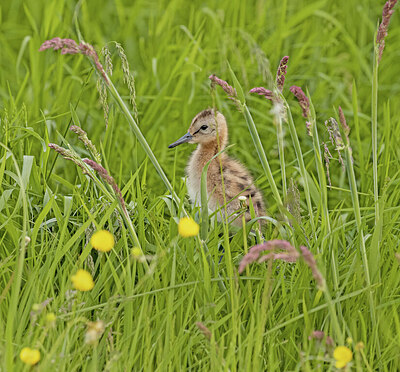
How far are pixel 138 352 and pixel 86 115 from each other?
2.45m

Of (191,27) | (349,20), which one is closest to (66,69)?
(191,27)

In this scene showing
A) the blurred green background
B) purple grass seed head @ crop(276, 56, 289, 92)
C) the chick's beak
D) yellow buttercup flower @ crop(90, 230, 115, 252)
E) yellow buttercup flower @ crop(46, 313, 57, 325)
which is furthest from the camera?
the blurred green background

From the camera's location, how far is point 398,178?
14.0ft

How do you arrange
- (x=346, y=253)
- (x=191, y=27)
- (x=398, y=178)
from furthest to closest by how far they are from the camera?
(x=191, y=27)
(x=398, y=178)
(x=346, y=253)

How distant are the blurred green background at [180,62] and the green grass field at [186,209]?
0.07 feet

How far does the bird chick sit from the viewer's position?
4.47 meters

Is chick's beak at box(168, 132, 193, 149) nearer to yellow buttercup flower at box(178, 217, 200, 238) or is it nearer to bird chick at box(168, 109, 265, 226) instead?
bird chick at box(168, 109, 265, 226)

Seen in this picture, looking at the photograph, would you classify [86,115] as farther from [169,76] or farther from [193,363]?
[193,363]

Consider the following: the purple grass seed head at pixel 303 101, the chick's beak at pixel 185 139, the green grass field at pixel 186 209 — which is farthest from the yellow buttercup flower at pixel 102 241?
the chick's beak at pixel 185 139

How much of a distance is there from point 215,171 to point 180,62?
1238mm

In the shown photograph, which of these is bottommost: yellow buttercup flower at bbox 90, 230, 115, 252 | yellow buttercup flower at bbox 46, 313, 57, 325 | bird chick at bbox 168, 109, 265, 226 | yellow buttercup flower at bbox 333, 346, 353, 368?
bird chick at bbox 168, 109, 265, 226

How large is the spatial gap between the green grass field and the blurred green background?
2 cm

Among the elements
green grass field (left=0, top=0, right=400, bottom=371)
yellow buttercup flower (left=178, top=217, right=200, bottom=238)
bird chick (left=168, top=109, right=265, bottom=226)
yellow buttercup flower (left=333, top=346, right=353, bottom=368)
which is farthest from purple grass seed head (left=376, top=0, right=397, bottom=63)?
bird chick (left=168, top=109, right=265, bottom=226)

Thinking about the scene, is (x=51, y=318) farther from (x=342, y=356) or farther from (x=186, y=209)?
(x=186, y=209)
